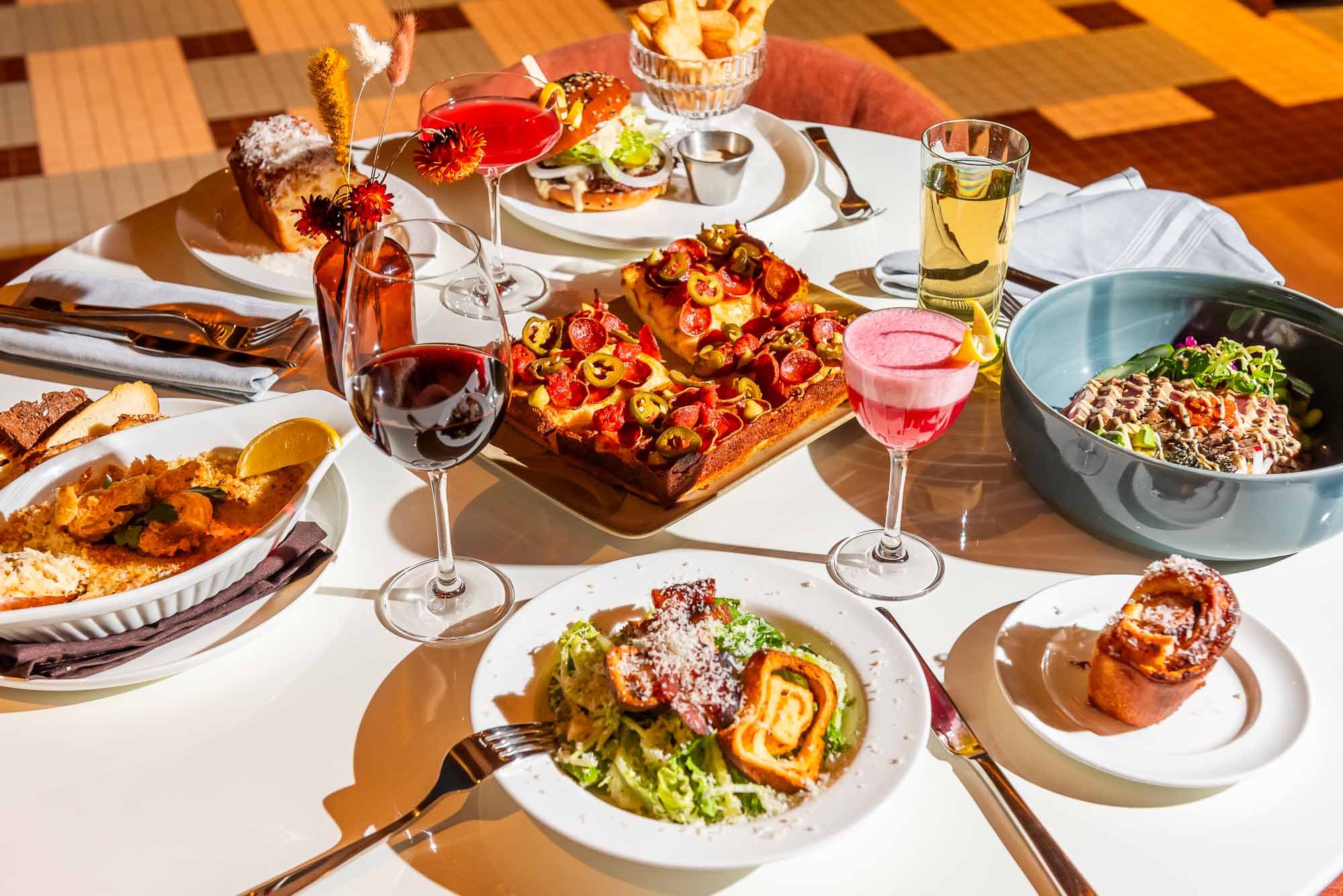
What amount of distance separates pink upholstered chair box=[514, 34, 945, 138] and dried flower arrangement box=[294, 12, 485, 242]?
40.3 inches

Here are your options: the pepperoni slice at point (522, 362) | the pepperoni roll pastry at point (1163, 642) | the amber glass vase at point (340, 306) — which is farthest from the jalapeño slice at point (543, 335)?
the pepperoni roll pastry at point (1163, 642)

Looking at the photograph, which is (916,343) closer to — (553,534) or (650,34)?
(553,534)

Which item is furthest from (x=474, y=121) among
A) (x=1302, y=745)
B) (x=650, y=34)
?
(x=1302, y=745)

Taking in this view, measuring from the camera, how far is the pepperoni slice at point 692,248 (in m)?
1.78

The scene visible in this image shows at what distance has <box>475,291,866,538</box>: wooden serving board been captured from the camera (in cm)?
136

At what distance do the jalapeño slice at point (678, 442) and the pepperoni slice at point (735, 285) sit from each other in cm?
40

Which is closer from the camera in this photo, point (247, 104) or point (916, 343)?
point (916, 343)

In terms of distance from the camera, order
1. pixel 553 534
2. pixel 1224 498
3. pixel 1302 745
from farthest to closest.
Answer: pixel 553 534 → pixel 1224 498 → pixel 1302 745

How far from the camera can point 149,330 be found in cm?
166

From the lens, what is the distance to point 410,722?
115 cm

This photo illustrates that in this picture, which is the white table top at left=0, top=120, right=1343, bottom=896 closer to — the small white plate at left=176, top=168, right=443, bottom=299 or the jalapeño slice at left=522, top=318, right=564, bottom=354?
the jalapeño slice at left=522, top=318, right=564, bottom=354

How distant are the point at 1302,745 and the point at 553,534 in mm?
816

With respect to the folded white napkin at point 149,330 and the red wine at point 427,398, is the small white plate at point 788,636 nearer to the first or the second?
the red wine at point 427,398

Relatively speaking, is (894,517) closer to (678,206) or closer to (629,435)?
(629,435)
